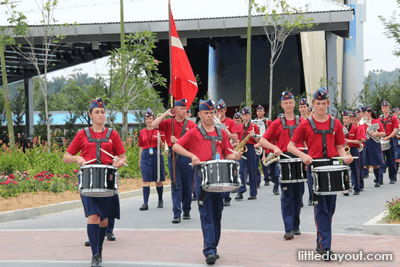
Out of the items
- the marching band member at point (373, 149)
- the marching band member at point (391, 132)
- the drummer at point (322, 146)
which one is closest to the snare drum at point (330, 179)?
the drummer at point (322, 146)

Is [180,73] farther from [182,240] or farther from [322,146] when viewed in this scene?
[322,146]

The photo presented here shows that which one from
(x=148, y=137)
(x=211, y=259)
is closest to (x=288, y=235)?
(x=211, y=259)

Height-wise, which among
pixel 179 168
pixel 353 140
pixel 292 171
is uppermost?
pixel 353 140

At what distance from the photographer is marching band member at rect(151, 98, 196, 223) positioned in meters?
11.7

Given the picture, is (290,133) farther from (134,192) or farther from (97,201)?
(134,192)

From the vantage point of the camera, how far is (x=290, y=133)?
10.5 metres

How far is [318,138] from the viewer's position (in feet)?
27.0

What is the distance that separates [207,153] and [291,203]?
2132 millimetres

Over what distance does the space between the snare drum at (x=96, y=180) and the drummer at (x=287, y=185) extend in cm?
263

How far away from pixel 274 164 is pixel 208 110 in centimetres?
791

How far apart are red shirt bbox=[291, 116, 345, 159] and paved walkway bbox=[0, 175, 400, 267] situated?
1.34 metres

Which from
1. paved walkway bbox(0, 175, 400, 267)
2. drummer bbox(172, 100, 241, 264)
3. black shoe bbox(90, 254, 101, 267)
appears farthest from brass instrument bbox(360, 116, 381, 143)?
black shoe bbox(90, 254, 101, 267)

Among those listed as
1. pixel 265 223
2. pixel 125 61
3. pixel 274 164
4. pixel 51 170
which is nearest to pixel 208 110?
pixel 265 223

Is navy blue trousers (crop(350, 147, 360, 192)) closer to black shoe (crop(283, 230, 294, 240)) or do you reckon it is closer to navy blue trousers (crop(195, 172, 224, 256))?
black shoe (crop(283, 230, 294, 240))
